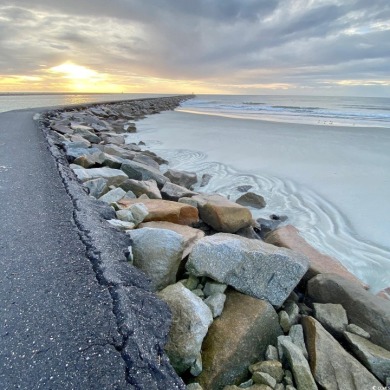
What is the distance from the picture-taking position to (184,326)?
1.91m

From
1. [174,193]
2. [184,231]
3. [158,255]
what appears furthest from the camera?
[174,193]

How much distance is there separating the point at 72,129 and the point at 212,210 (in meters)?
7.66

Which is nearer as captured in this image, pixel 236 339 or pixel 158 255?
pixel 236 339

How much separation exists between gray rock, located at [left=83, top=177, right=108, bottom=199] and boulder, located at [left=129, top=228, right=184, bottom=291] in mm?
1818

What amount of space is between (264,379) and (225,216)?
7.56ft

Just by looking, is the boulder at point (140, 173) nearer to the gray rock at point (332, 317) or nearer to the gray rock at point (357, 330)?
the gray rock at point (332, 317)

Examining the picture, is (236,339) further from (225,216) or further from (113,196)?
(113,196)

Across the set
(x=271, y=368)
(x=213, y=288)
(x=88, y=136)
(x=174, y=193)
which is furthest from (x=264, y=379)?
(x=88, y=136)

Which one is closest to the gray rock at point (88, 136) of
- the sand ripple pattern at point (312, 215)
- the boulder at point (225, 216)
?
the sand ripple pattern at point (312, 215)

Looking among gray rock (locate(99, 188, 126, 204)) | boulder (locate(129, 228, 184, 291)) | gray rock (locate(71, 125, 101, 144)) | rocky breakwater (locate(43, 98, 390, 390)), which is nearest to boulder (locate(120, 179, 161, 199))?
gray rock (locate(99, 188, 126, 204))

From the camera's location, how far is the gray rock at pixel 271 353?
6.45 ft

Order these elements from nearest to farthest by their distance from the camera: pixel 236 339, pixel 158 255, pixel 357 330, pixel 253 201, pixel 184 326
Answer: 1. pixel 184 326
2. pixel 236 339
3. pixel 357 330
4. pixel 158 255
5. pixel 253 201

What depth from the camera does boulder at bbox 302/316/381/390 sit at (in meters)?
1.84

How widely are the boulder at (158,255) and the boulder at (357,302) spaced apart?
1219 mm
